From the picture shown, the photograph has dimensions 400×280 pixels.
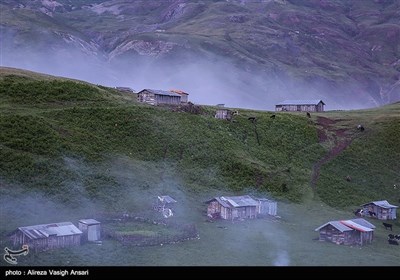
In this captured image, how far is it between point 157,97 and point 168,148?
927 inches

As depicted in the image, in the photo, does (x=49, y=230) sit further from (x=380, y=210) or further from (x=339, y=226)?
(x=380, y=210)

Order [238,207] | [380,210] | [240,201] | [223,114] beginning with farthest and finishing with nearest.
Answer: [223,114]
[380,210]
[240,201]
[238,207]

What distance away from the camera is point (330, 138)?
361 ft

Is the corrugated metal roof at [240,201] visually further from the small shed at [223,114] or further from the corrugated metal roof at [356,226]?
the small shed at [223,114]

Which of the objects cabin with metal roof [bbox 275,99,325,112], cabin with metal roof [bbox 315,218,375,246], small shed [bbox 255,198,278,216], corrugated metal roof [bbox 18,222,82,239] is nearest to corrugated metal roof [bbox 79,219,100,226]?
corrugated metal roof [bbox 18,222,82,239]

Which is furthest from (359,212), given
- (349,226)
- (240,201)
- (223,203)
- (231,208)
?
(223,203)

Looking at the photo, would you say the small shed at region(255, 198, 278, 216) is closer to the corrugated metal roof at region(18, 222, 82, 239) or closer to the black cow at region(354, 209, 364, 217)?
the black cow at region(354, 209, 364, 217)

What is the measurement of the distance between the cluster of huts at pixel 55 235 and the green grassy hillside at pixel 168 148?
39.3 feet

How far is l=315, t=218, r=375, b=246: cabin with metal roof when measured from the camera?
203 ft

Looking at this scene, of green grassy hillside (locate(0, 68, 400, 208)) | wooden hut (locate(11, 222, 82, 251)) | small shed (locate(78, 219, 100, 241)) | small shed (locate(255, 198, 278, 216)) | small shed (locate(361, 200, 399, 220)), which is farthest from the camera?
small shed (locate(361, 200, 399, 220))

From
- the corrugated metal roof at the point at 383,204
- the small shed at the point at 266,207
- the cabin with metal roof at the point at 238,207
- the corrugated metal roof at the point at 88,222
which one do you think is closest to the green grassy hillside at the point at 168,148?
the corrugated metal roof at the point at 383,204

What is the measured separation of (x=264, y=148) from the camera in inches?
3927

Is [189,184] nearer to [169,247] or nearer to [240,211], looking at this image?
[240,211]

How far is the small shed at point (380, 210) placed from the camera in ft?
259
